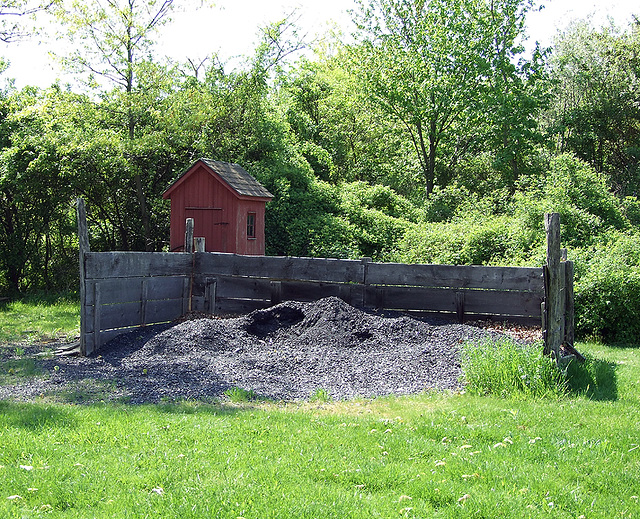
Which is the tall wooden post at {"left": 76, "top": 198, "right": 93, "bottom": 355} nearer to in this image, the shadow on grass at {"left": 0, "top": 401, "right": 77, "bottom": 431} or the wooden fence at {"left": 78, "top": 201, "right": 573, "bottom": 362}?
the wooden fence at {"left": 78, "top": 201, "right": 573, "bottom": 362}

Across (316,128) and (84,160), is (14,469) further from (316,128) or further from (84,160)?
(316,128)

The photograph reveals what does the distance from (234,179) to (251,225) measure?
1268 mm

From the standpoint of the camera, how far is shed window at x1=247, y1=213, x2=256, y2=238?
16.5 m

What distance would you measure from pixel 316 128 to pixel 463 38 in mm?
8288

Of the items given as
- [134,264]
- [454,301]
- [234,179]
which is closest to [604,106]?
[234,179]

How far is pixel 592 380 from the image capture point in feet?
25.7

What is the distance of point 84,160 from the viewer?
60.4 feet

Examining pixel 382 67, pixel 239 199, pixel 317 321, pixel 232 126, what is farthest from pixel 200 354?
pixel 382 67

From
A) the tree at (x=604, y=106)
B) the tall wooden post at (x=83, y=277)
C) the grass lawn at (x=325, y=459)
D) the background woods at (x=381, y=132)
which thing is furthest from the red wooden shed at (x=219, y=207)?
the tree at (x=604, y=106)

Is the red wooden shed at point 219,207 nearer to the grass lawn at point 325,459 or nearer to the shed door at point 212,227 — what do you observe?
the shed door at point 212,227

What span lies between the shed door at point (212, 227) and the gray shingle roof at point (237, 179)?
2.46 ft

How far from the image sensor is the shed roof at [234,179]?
15.9 m

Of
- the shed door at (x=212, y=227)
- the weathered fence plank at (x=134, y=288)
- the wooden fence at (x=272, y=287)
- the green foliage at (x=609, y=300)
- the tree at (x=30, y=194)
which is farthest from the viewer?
the tree at (x=30, y=194)

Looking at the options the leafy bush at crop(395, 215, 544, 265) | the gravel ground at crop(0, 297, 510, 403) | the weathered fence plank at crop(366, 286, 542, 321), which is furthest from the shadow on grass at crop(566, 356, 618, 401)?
the leafy bush at crop(395, 215, 544, 265)
